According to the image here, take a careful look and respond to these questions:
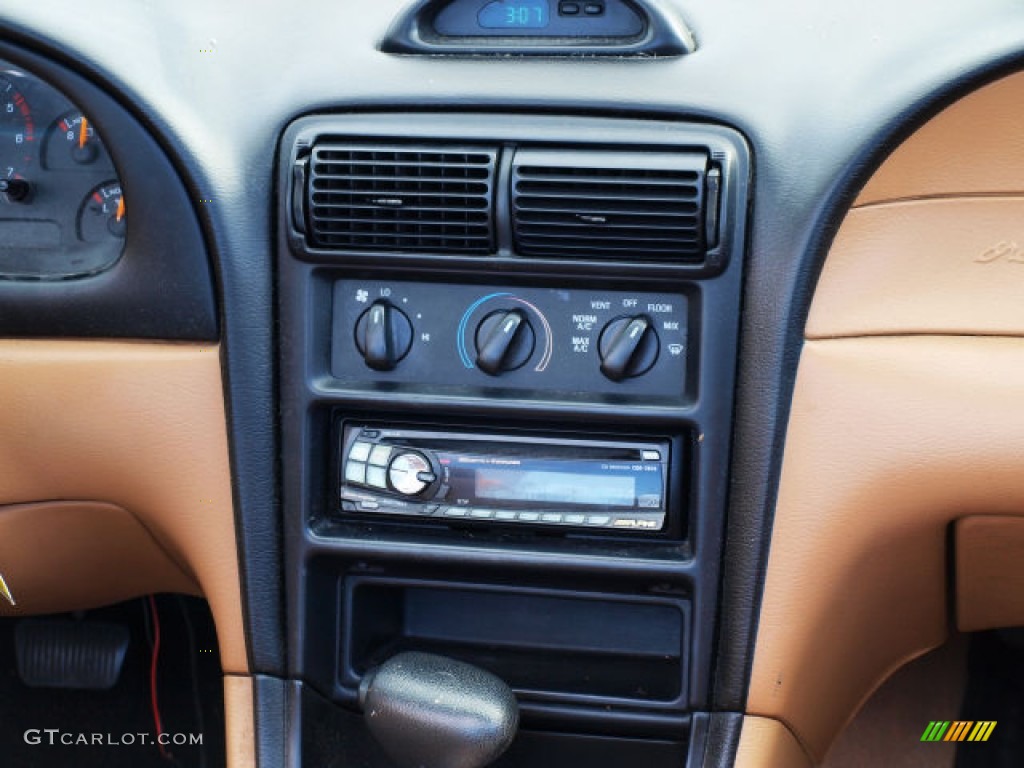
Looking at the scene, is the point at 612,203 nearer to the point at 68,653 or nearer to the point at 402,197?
the point at 402,197

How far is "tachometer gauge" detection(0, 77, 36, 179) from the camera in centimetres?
145

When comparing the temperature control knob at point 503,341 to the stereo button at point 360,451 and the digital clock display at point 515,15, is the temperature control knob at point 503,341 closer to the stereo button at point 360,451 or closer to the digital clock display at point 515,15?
the stereo button at point 360,451

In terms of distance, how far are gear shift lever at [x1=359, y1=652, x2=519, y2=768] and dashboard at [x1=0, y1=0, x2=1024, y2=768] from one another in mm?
105

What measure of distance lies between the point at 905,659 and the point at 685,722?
0.37 metres

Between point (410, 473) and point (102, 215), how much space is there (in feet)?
1.52

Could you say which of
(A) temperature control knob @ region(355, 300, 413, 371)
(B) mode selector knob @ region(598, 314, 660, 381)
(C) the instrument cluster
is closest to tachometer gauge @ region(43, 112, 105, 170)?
(C) the instrument cluster

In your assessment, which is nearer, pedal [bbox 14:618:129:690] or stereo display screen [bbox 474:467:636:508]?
stereo display screen [bbox 474:467:636:508]

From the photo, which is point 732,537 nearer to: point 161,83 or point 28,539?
point 161,83

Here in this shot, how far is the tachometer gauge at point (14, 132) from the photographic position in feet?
4.75

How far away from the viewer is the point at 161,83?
1.33 meters

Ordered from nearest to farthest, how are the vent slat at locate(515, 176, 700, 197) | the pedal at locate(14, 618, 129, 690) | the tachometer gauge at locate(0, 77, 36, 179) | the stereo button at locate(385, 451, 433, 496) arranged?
1. the vent slat at locate(515, 176, 700, 197)
2. the stereo button at locate(385, 451, 433, 496)
3. the tachometer gauge at locate(0, 77, 36, 179)
4. the pedal at locate(14, 618, 129, 690)

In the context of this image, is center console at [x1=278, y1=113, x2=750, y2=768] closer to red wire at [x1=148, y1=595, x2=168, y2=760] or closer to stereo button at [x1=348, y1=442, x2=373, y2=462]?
stereo button at [x1=348, y1=442, x2=373, y2=462]

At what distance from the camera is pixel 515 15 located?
4.29 ft

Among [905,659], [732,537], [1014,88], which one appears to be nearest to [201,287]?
[732,537]
